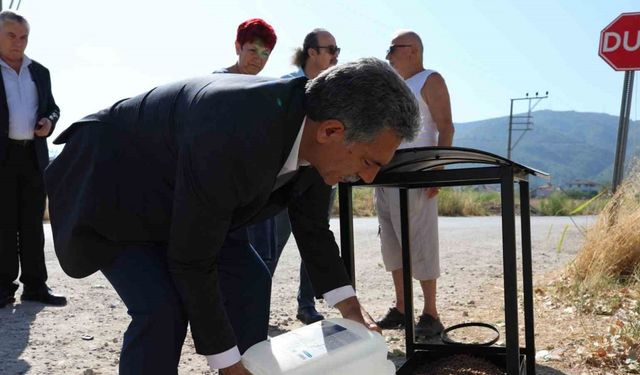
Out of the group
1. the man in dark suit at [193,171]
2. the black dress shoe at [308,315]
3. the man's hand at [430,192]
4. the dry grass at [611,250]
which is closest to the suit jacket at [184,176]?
the man in dark suit at [193,171]

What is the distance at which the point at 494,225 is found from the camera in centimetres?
1417

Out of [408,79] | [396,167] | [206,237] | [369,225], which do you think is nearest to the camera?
[206,237]

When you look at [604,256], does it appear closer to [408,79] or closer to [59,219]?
[408,79]

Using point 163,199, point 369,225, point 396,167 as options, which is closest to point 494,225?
point 369,225

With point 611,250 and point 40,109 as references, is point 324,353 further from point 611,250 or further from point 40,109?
point 611,250

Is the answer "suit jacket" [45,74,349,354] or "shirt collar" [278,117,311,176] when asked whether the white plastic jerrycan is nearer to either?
"suit jacket" [45,74,349,354]

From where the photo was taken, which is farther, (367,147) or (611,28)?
(611,28)

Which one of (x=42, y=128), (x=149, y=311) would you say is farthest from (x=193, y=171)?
(x=42, y=128)

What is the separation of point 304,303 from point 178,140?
→ 9.42 feet

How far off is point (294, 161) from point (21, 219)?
3.76 metres

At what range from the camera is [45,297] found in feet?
17.0

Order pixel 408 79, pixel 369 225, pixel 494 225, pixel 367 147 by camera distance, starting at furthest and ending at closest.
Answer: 1. pixel 494 225
2. pixel 369 225
3. pixel 408 79
4. pixel 367 147

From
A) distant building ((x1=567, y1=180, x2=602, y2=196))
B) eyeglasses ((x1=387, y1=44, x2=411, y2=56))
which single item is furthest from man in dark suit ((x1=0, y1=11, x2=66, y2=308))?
distant building ((x1=567, y1=180, x2=602, y2=196))

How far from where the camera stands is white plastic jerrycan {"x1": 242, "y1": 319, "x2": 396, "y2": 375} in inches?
86.9
